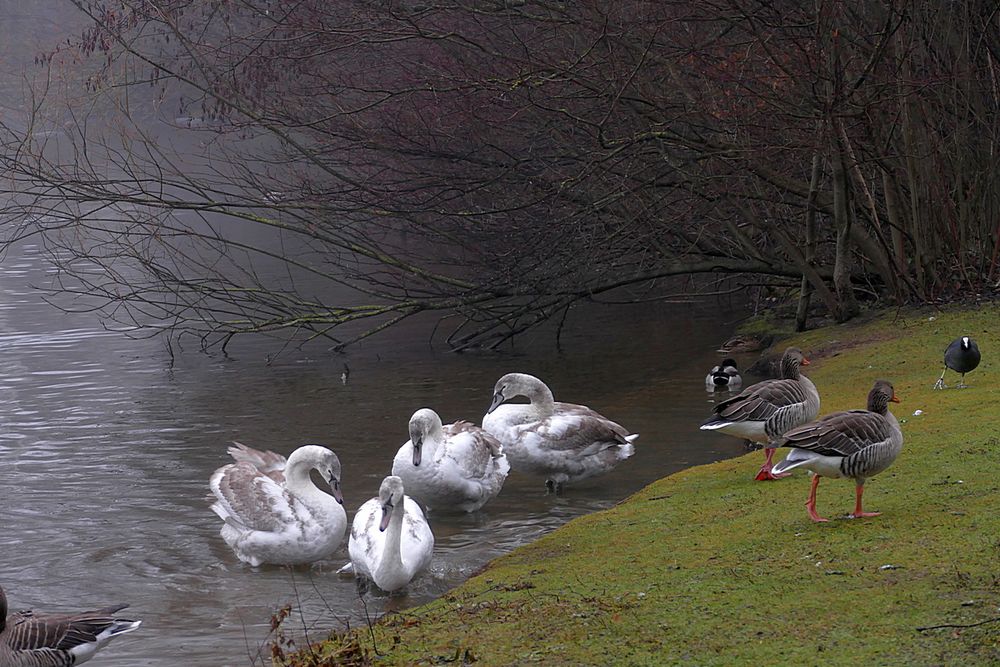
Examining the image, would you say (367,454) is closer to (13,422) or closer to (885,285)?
(13,422)

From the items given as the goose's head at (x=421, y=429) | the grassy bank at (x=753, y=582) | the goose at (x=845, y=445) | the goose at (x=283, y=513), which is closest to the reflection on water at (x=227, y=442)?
the goose at (x=283, y=513)

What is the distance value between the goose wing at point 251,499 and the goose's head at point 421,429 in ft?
4.32

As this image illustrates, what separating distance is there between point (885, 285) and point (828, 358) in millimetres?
4140

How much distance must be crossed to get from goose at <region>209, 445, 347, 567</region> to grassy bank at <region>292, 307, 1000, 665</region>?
1.89m

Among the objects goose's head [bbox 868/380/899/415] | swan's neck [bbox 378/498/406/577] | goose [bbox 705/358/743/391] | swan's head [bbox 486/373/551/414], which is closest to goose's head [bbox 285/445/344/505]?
swan's neck [bbox 378/498/406/577]

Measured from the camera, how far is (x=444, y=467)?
11742mm

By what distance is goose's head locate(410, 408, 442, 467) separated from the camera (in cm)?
1162

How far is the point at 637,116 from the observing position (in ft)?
63.0

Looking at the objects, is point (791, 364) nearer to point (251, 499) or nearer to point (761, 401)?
point (761, 401)

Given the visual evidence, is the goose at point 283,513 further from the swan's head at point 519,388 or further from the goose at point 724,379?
the goose at point 724,379

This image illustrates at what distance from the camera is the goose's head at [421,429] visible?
457 inches

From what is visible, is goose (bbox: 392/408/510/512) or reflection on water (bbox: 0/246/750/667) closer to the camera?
reflection on water (bbox: 0/246/750/667)

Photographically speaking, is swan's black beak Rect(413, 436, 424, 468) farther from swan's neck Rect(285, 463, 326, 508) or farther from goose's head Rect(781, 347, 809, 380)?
goose's head Rect(781, 347, 809, 380)

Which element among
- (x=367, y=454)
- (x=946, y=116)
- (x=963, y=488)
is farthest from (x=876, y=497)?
(x=946, y=116)
